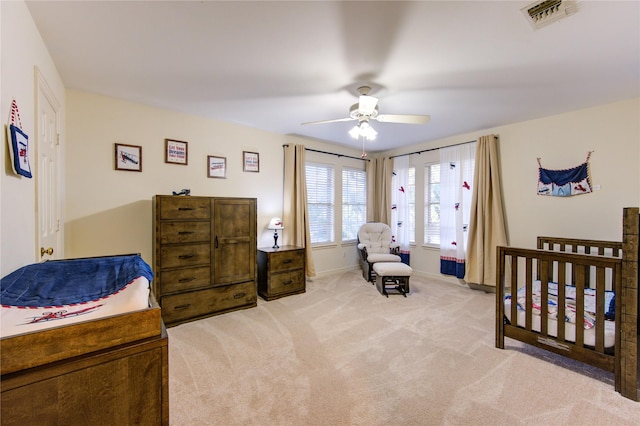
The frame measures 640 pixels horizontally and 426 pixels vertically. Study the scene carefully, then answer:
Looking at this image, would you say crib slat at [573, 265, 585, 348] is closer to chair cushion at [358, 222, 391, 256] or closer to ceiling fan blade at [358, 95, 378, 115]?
ceiling fan blade at [358, 95, 378, 115]

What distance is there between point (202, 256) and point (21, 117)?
1857 mm

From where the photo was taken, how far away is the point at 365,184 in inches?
219

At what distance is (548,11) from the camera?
1.58m

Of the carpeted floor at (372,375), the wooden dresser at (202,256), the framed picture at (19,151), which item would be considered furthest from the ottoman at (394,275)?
the framed picture at (19,151)

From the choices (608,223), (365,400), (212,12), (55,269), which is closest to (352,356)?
(365,400)

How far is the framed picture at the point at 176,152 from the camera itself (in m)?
3.26

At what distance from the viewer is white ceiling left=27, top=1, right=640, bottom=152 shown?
5.30 feet

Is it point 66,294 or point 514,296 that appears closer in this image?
point 66,294

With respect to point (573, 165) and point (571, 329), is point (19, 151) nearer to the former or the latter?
point (571, 329)

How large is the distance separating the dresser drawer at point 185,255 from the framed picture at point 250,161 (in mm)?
1381

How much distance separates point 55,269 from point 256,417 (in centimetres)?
145

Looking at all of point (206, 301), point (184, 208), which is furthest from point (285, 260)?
point (184, 208)

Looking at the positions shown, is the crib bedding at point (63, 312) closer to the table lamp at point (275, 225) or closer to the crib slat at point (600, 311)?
the table lamp at point (275, 225)

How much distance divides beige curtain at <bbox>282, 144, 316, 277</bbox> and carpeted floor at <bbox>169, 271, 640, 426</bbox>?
1.37m
